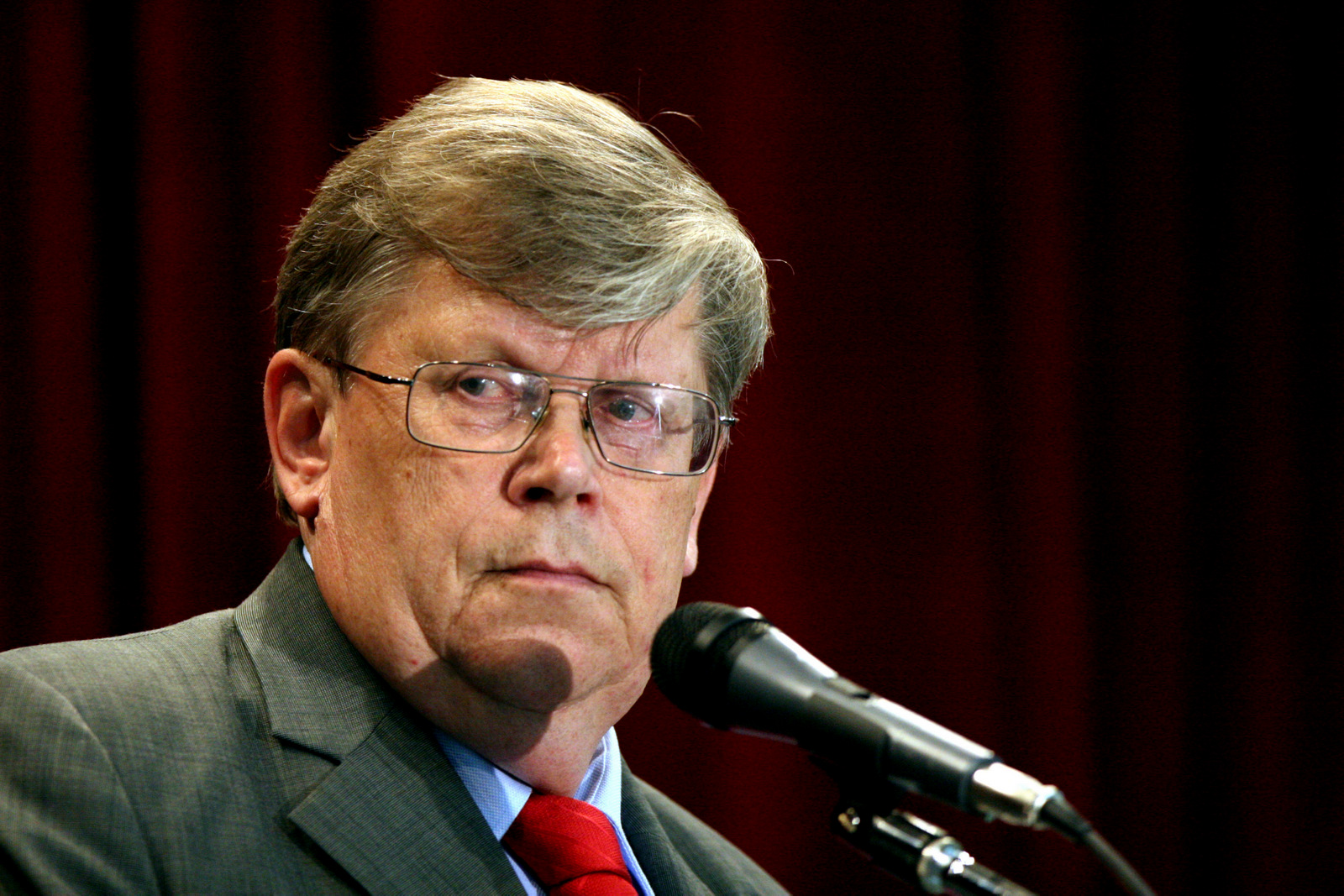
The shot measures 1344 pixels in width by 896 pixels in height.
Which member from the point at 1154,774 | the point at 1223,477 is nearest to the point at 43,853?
the point at 1154,774

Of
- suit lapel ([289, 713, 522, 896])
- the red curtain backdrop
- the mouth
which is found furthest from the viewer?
the red curtain backdrop

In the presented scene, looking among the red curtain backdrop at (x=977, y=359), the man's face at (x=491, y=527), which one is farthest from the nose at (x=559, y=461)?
the red curtain backdrop at (x=977, y=359)

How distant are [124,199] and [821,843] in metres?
1.88

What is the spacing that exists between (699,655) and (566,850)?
22.6 inches

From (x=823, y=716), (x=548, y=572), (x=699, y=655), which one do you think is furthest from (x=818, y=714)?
(x=548, y=572)

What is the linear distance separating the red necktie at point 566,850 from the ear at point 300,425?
476 mm

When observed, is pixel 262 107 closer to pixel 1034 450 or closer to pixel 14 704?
pixel 14 704

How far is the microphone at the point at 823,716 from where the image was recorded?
38.0 inches

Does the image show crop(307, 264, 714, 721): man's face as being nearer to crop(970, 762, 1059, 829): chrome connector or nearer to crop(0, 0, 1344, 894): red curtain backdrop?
crop(970, 762, 1059, 829): chrome connector

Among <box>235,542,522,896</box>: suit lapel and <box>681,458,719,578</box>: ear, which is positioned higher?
<box>681,458,719,578</box>: ear

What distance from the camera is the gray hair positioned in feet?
5.17

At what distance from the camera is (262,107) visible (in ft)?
7.88

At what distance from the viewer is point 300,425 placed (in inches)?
66.5

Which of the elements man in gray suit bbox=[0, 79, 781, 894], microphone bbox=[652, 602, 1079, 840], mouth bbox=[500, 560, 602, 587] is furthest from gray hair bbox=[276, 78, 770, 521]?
microphone bbox=[652, 602, 1079, 840]
